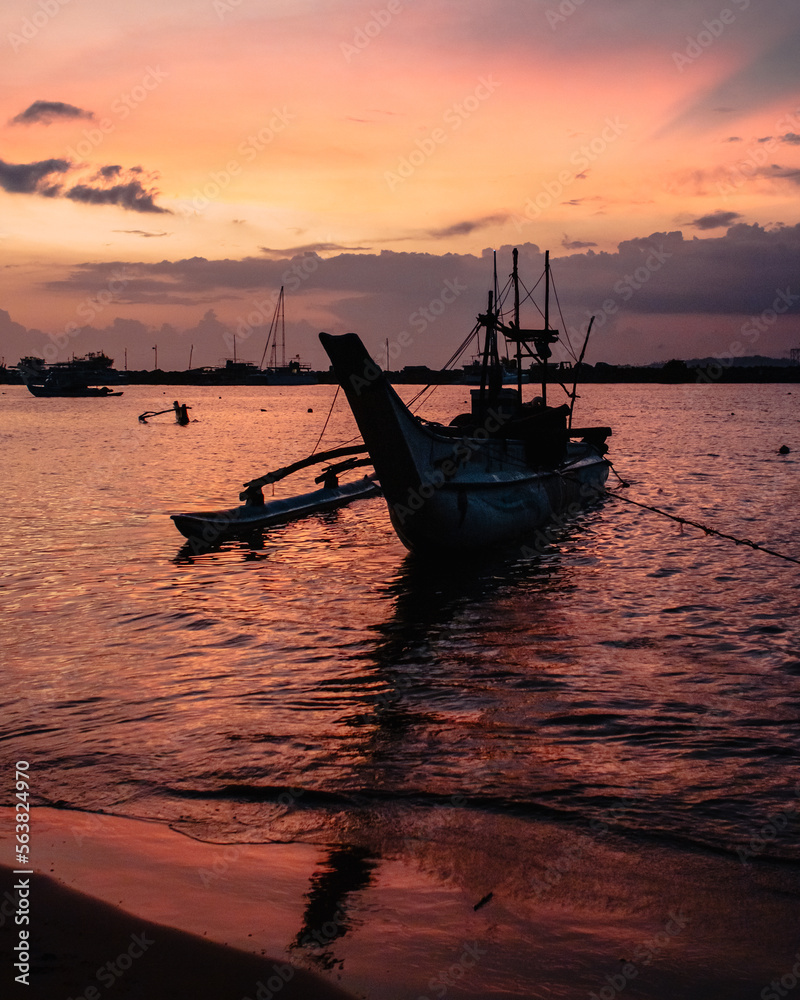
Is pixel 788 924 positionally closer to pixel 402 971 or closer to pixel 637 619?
pixel 402 971

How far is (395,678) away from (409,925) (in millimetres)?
6010

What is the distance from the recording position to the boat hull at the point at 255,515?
22281 millimetres

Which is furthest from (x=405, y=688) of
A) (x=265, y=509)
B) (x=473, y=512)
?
(x=265, y=509)

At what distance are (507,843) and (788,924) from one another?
209 cm

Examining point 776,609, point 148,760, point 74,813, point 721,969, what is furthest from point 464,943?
point 776,609

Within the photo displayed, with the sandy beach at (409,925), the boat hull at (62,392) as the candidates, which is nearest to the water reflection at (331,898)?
the sandy beach at (409,925)

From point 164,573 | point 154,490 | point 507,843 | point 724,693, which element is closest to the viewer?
point 507,843

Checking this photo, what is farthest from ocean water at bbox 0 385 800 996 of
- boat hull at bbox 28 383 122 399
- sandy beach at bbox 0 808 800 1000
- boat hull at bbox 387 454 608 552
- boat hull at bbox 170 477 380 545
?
boat hull at bbox 28 383 122 399

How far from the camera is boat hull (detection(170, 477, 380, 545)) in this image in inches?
877

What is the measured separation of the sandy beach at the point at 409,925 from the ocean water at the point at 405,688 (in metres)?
0.32

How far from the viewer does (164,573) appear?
18641 millimetres

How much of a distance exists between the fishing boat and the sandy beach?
1101 centimetres

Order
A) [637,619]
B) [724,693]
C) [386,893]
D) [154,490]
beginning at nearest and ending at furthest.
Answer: [386,893]
[724,693]
[637,619]
[154,490]

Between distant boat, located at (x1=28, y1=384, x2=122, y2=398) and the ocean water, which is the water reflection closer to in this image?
the ocean water
